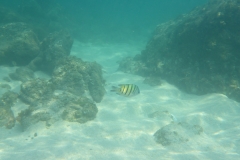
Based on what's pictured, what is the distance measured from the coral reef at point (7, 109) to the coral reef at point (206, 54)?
25.8ft

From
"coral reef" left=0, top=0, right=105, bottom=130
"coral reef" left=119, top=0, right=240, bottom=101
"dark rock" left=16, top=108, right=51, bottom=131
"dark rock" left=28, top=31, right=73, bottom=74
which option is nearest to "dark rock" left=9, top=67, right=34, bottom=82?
"coral reef" left=0, top=0, right=105, bottom=130

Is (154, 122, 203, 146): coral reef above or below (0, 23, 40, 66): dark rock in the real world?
below

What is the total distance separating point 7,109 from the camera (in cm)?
666

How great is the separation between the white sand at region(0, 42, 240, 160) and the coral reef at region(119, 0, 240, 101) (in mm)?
678

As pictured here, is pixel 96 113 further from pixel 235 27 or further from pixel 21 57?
pixel 235 27

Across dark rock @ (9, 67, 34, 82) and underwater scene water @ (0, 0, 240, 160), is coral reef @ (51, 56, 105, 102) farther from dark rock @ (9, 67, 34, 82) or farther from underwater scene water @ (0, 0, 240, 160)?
dark rock @ (9, 67, 34, 82)

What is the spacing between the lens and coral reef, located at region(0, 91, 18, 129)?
6.27 metres

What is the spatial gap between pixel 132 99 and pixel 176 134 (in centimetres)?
346

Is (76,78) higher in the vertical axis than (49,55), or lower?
lower

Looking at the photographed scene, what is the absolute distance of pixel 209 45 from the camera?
8.50m

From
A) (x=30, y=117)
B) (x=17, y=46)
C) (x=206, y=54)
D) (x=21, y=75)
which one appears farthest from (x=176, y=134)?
(x=17, y=46)

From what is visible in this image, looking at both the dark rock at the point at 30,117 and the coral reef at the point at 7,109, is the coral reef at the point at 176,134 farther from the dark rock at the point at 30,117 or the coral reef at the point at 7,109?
the coral reef at the point at 7,109

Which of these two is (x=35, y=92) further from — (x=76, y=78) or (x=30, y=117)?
(x=76, y=78)

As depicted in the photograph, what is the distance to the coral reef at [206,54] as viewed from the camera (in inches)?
316
